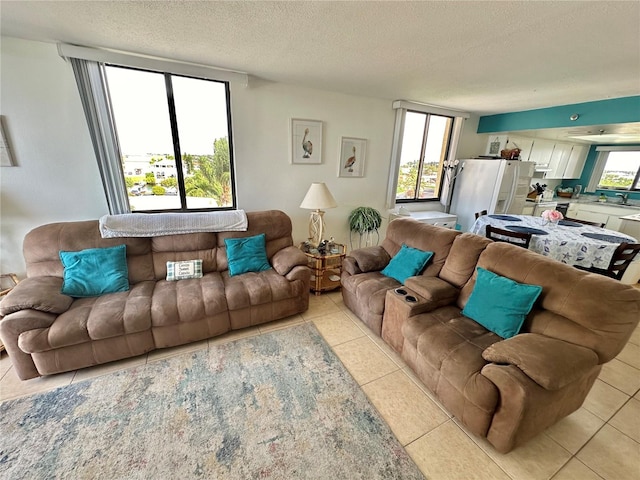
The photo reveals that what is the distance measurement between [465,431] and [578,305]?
1010 mm

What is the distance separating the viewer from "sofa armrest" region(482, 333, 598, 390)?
124cm

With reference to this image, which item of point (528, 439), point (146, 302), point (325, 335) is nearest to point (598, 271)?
point (528, 439)

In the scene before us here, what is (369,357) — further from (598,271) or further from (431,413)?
(598,271)

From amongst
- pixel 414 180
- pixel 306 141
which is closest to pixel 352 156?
pixel 306 141

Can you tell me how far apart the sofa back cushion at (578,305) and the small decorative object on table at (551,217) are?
66.4 inches

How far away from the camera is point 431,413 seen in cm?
164

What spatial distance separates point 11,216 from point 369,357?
3.49 meters

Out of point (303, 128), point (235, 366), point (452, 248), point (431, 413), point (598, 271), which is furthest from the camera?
point (303, 128)

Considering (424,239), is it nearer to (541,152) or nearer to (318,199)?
(318,199)

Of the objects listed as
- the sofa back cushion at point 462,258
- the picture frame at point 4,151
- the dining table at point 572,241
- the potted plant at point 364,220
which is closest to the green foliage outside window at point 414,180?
the potted plant at point 364,220

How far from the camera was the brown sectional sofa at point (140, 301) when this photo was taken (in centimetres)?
173

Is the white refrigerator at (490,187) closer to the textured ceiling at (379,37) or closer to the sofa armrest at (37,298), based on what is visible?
the textured ceiling at (379,37)

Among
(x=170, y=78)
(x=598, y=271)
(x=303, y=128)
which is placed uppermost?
(x=170, y=78)

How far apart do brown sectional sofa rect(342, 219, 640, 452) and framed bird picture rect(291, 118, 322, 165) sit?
83.3 inches
